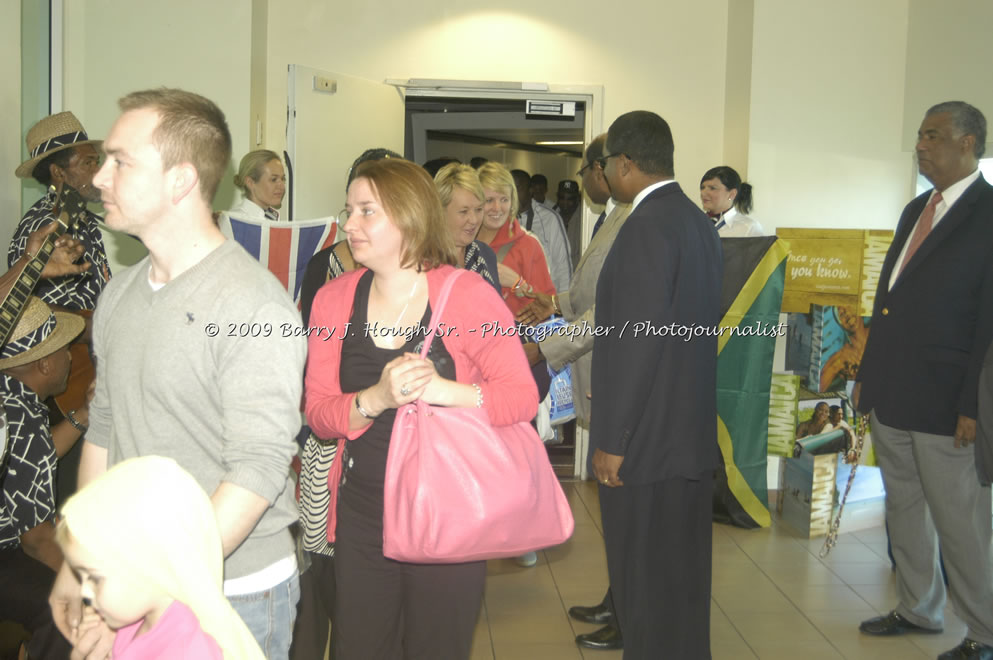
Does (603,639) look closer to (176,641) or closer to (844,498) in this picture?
(844,498)

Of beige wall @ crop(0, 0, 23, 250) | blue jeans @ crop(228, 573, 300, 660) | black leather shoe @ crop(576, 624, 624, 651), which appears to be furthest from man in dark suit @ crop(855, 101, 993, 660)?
beige wall @ crop(0, 0, 23, 250)

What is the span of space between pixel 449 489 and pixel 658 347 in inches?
37.4

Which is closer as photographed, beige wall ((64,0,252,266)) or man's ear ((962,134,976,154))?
man's ear ((962,134,976,154))

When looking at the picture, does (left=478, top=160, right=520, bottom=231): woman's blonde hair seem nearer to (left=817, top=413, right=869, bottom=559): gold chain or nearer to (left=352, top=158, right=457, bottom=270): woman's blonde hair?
(left=352, top=158, right=457, bottom=270): woman's blonde hair

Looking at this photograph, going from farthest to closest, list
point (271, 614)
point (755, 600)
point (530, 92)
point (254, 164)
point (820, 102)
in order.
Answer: point (530, 92) → point (820, 102) → point (254, 164) → point (755, 600) → point (271, 614)

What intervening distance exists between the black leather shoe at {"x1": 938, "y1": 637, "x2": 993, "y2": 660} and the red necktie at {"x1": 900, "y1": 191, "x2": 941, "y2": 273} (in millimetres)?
1390

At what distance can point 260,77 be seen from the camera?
5.32m

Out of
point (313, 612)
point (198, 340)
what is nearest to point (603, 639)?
point (313, 612)

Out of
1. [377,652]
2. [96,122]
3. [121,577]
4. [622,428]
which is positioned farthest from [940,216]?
[96,122]

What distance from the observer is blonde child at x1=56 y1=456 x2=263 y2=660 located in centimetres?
112

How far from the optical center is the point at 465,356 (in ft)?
6.59

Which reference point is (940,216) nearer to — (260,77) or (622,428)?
(622,428)

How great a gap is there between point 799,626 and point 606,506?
1.34 meters

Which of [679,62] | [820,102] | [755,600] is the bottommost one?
[755,600]
